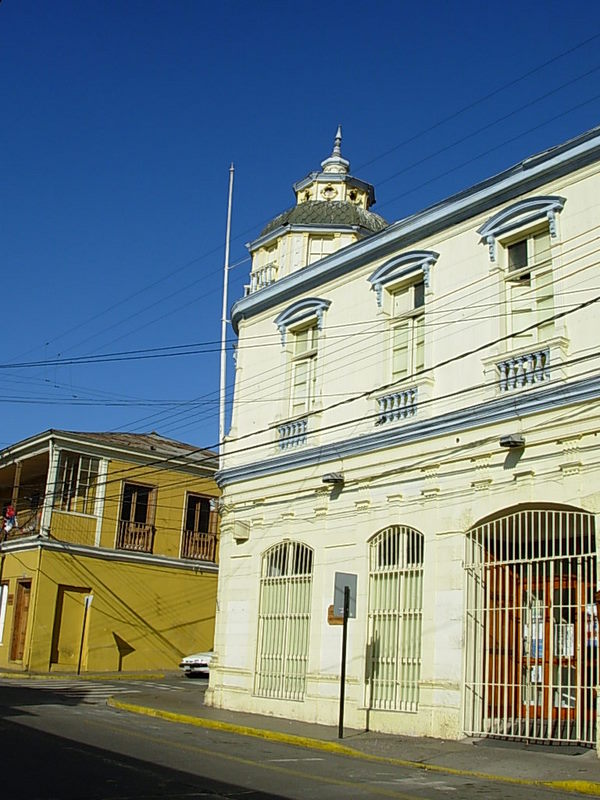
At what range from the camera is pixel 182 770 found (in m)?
10.3

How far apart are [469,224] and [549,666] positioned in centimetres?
730

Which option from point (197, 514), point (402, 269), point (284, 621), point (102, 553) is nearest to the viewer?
point (402, 269)

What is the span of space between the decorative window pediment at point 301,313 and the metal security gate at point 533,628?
20.5 feet

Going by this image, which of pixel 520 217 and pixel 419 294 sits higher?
pixel 520 217

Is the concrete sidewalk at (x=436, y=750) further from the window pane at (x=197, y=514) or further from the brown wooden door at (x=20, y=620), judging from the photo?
the window pane at (x=197, y=514)

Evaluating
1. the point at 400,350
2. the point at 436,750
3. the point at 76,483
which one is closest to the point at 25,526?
the point at 76,483

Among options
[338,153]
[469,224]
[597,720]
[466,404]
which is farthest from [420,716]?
[338,153]

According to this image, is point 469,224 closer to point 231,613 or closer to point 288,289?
point 288,289

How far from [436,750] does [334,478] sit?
5.54 meters

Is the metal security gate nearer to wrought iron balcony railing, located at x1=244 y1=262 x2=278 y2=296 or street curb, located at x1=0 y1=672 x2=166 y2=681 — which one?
wrought iron balcony railing, located at x1=244 y1=262 x2=278 y2=296

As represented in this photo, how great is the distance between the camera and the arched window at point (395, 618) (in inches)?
603

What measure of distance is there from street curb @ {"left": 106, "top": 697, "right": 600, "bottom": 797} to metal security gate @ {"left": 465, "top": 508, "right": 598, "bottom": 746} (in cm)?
208

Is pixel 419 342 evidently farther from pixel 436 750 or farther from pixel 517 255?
pixel 436 750

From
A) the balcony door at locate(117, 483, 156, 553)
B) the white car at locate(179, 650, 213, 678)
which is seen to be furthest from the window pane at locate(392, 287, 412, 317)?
the balcony door at locate(117, 483, 156, 553)
